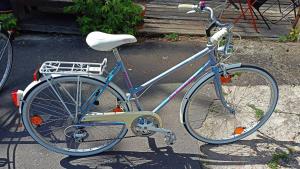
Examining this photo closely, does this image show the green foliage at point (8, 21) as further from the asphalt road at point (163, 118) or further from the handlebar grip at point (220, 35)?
the handlebar grip at point (220, 35)

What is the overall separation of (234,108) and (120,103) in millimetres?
1185

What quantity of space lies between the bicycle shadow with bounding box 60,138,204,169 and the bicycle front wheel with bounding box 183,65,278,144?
0.81 feet

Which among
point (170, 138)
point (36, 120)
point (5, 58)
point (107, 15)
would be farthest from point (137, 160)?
point (107, 15)

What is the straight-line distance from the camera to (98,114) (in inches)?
104

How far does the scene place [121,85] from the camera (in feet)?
12.4

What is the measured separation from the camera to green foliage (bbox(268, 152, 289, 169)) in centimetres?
282

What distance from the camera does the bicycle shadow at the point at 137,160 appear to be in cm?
283

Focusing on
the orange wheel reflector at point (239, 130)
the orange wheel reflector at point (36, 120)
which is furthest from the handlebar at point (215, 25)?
Result: the orange wheel reflector at point (36, 120)

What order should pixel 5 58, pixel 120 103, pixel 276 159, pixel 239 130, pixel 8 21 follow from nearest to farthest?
pixel 120 103 < pixel 276 159 < pixel 239 130 < pixel 5 58 < pixel 8 21

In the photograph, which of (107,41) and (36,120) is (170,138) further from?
(36,120)

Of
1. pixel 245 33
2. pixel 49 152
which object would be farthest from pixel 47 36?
pixel 245 33

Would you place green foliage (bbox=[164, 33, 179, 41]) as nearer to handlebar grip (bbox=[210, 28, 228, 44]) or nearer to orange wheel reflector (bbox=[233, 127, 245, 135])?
orange wheel reflector (bbox=[233, 127, 245, 135])

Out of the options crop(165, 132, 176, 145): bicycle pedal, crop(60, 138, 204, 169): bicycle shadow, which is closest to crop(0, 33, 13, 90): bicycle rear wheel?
crop(60, 138, 204, 169): bicycle shadow

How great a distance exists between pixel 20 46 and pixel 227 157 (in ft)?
10.7
